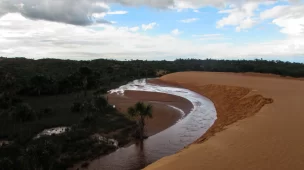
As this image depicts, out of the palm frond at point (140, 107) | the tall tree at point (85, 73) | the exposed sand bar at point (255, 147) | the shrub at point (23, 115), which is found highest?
the tall tree at point (85, 73)

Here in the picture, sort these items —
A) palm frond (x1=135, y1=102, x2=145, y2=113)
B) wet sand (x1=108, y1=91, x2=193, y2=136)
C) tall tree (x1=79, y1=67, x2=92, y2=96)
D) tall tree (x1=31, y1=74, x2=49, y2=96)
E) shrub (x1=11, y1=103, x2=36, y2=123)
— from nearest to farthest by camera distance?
palm frond (x1=135, y1=102, x2=145, y2=113) < shrub (x1=11, y1=103, x2=36, y2=123) < wet sand (x1=108, y1=91, x2=193, y2=136) < tall tree (x1=79, y1=67, x2=92, y2=96) < tall tree (x1=31, y1=74, x2=49, y2=96)

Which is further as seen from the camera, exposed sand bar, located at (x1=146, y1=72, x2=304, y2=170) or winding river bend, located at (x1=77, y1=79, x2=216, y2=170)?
winding river bend, located at (x1=77, y1=79, x2=216, y2=170)

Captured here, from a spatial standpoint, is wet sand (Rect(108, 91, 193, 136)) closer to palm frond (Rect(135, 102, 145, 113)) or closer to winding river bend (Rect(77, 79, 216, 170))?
winding river bend (Rect(77, 79, 216, 170))

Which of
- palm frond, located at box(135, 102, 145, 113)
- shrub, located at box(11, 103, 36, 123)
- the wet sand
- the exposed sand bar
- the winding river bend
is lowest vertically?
the winding river bend

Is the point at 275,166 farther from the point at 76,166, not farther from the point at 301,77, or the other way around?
the point at 301,77

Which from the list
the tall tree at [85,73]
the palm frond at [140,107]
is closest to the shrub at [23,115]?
the palm frond at [140,107]

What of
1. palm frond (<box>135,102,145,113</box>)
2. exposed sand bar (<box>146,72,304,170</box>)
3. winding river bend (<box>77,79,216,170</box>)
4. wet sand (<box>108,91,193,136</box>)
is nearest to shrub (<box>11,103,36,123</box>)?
wet sand (<box>108,91,193,136</box>)

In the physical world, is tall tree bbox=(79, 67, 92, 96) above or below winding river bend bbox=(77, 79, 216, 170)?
above

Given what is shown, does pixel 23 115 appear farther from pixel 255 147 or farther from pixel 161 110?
pixel 255 147

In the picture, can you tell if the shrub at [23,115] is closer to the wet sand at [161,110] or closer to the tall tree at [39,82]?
the wet sand at [161,110]

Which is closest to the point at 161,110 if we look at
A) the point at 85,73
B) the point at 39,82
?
the point at 85,73

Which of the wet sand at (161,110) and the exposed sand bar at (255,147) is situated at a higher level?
the exposed sand bar at (255,147)

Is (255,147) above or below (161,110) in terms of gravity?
above
